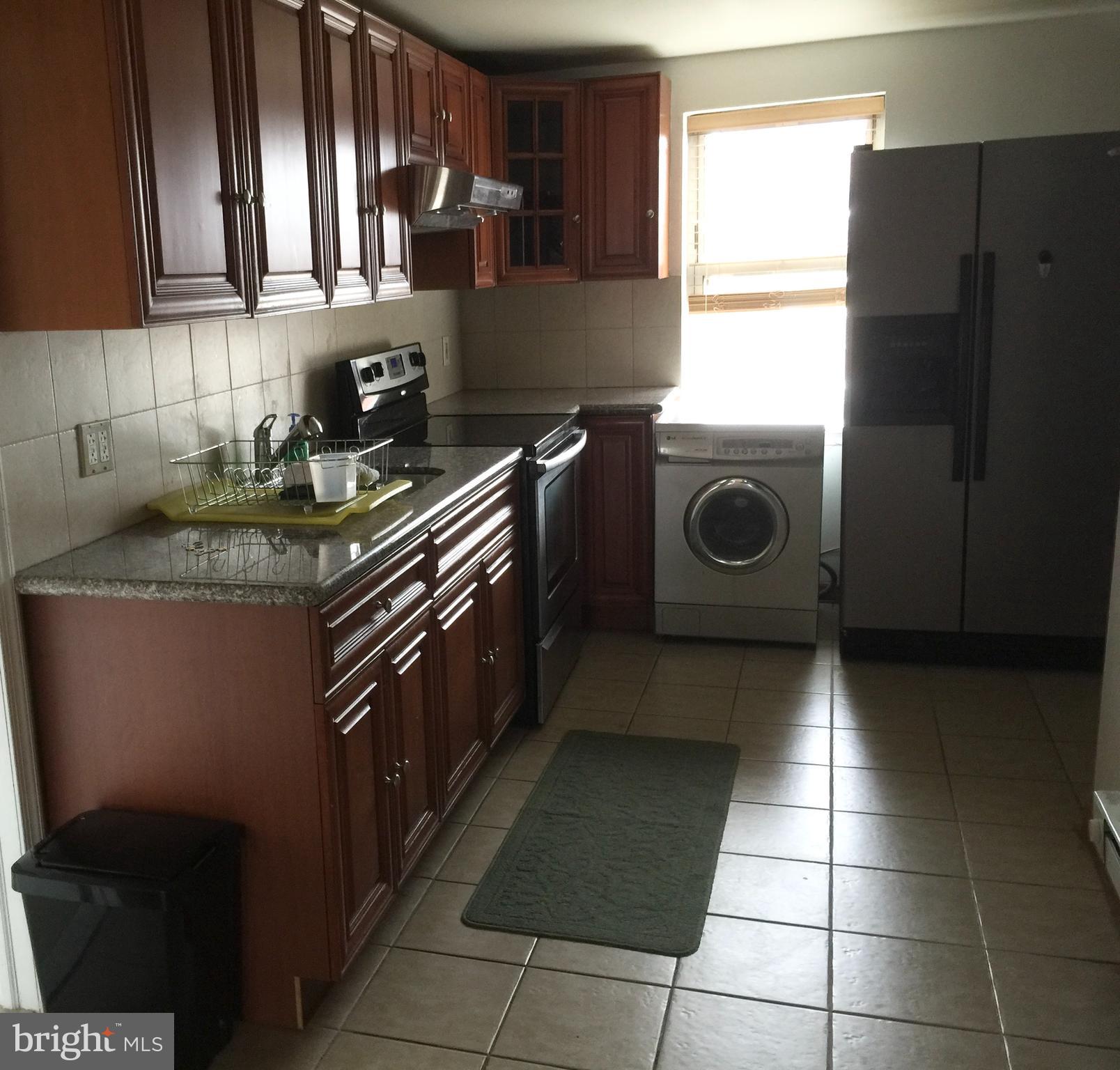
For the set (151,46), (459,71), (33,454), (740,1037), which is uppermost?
(459,71)

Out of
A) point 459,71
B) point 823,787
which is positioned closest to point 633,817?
point 823,787

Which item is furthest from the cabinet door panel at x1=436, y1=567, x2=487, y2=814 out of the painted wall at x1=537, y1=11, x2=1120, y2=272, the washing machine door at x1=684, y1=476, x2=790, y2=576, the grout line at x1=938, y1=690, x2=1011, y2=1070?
the painted wall at x1=537, y1=11, x2=1120, y2=272

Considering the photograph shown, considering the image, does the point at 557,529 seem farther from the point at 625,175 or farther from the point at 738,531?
the point at 625,175

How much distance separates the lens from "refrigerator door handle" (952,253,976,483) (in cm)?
353

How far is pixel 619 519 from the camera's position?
4.15 m

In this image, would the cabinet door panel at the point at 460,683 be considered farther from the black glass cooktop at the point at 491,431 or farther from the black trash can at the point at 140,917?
the black trash can at the point at 140,917

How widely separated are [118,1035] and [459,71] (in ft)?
10.1

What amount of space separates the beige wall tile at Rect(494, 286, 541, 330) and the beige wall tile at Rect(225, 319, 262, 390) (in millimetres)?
1903

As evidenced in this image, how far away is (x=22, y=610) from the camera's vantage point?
201 cm

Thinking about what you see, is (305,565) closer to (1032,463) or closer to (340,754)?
(340,754)

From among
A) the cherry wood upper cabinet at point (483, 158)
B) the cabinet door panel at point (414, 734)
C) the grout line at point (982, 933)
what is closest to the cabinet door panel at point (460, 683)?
the cabinet door panel at point (414, 734)

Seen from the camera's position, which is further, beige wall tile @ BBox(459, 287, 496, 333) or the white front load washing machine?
beige wall tile @ BBox(459, 287, 496, 333)

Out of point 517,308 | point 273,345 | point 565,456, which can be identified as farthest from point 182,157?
point 517,308

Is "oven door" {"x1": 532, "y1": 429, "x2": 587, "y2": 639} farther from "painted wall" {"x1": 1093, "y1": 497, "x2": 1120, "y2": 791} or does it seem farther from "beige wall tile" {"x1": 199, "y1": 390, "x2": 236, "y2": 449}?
"painted wall" {"x1": 1093, "y1": 497, "x2": 1120, "y2": 791}
